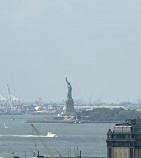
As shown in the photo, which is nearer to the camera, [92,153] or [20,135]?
[92,153]

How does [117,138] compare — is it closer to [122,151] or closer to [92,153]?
[122,151]

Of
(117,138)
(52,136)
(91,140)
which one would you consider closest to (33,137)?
(52,136)

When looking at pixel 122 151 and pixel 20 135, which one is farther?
pixel 20 135

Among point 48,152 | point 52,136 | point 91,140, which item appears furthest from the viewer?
point 52,136

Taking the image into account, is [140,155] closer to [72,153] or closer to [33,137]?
[72,153]

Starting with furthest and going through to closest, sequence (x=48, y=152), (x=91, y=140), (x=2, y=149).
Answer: (x=91, y=140), (x=2, y=149), (x=48, y=152)

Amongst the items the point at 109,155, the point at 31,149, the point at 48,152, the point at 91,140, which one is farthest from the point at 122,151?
the point at 91,140
